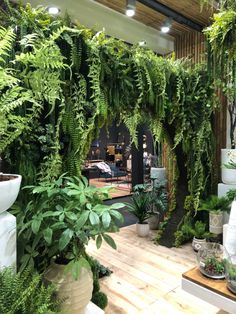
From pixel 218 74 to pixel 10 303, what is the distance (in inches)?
114

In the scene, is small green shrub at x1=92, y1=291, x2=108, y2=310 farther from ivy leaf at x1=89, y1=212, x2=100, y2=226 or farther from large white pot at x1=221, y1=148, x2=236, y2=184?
large white pot at x1=221, y1=148, x2=236, y2=184

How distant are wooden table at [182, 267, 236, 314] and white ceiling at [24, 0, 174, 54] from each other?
11.1 feet

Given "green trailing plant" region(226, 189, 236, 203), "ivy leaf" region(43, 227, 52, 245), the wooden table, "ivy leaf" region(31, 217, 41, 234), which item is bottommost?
the wooden table

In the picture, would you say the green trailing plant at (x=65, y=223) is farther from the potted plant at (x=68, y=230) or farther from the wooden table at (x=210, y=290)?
the wooden table at (x=210, y=290)

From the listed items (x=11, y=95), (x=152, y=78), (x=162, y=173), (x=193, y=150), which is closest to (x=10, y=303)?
(x=11, y=95)

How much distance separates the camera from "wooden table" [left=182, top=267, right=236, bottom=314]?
1902 mm

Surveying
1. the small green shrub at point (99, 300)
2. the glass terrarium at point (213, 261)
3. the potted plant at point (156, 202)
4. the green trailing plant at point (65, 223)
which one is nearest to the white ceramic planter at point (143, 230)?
the potted plant at point (156, 202)

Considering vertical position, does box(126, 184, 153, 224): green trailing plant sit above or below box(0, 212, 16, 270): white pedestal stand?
below

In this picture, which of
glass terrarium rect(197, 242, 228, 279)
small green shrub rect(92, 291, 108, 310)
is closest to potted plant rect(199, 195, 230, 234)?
glass terrarium rect(197, 242, 228, 279)

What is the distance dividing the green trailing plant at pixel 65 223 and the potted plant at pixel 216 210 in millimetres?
2379

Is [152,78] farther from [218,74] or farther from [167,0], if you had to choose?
[167,0]

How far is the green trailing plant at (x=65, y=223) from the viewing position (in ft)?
5.06

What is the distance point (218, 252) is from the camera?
2.30m

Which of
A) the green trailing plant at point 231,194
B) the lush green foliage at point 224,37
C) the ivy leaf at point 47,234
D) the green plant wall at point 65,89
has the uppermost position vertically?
the lush green foliage at point 224,37
